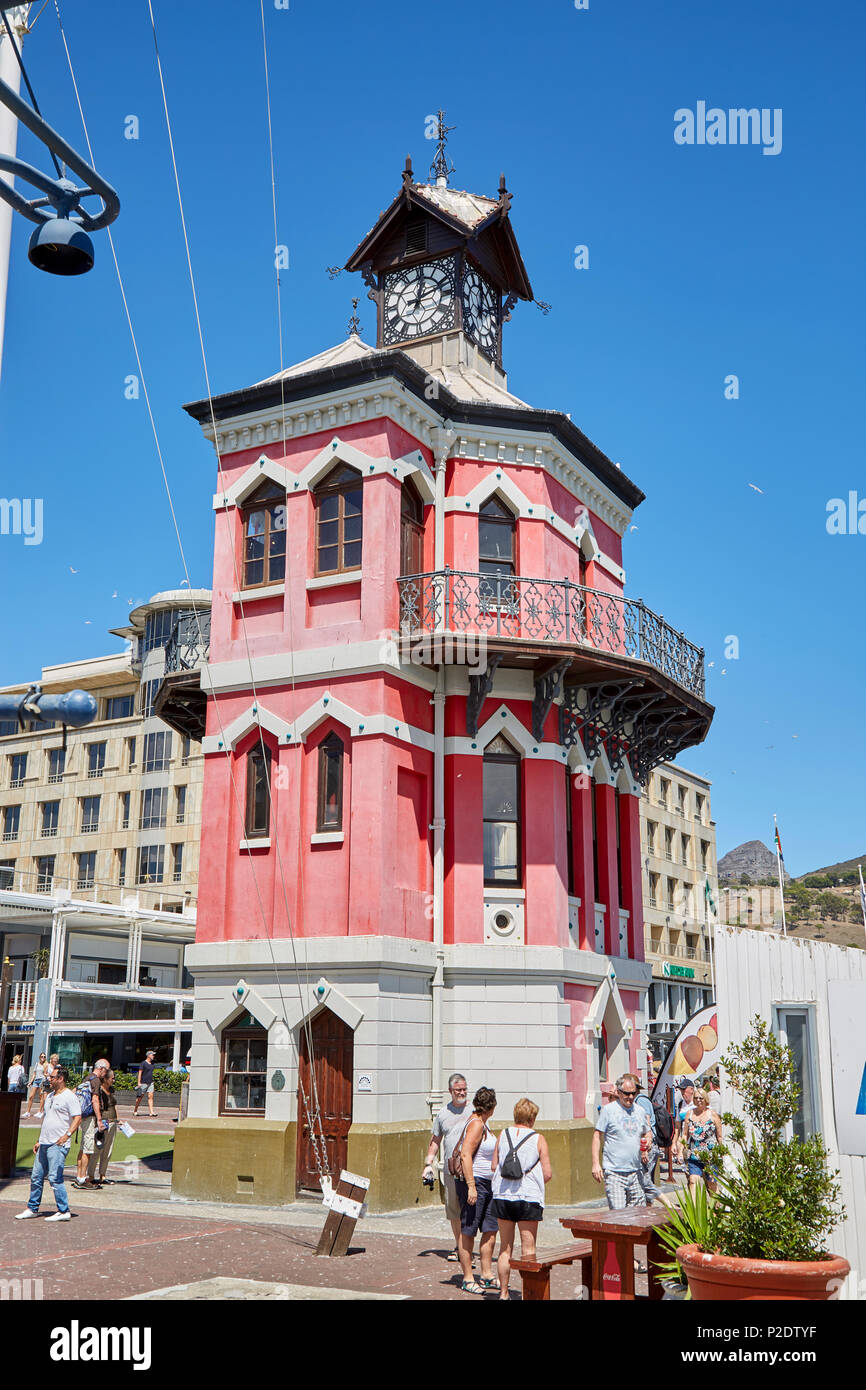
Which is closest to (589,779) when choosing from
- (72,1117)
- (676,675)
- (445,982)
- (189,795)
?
(676,675)

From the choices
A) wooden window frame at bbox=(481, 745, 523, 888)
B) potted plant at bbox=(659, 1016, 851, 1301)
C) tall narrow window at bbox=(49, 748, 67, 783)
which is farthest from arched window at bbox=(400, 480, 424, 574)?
tall narrow window at bbox=(49, 748, 67, 783)

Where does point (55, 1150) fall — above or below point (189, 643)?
below

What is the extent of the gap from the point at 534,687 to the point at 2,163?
1335cm

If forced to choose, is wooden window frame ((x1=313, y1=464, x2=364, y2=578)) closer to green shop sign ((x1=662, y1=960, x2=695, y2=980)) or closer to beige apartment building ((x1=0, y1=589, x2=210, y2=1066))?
beige apartment building ((x1=0, y1=589, x2=210, y2=1066))

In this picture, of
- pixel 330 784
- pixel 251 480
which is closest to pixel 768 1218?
pixel 330 784

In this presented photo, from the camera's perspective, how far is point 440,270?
24.0 metres

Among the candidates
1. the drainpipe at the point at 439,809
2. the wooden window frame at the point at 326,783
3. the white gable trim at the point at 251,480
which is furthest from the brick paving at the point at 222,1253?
the white gable trim at the point at 251,480

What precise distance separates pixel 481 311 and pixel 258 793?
1135 centimetres

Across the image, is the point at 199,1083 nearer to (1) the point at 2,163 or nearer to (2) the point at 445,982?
(2) the point at 445,982

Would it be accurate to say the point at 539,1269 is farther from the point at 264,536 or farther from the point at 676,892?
the point at 676,892

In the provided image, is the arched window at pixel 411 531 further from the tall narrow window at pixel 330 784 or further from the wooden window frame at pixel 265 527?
the tall narrow window at pixel 330 784

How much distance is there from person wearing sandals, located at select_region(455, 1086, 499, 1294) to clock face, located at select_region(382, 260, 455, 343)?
16.7 m
